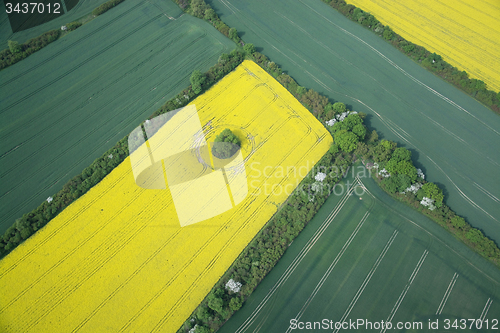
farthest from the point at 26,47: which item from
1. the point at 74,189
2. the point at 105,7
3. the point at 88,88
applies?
the point at 74,189

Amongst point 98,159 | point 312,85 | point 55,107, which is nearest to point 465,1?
point 312,85

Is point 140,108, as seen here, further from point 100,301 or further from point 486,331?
point 486,331

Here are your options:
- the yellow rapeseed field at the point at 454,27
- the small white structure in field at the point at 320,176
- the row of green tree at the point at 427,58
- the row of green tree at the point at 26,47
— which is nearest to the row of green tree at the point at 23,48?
the row of green tree at the point at 26,47

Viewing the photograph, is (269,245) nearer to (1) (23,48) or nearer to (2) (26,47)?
(2) (26,47)

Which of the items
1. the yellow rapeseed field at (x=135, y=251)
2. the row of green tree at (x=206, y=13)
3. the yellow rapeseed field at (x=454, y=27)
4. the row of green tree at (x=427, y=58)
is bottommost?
the yellow rapeseed field at (x=135, y=251)
